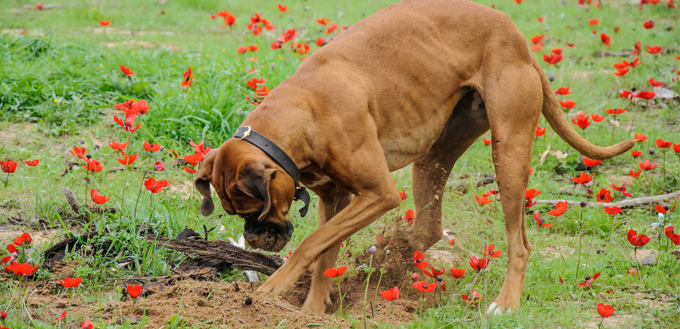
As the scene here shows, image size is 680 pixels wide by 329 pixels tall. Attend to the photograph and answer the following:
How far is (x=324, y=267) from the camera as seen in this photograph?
3.44 metres

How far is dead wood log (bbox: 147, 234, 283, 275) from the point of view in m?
3.38

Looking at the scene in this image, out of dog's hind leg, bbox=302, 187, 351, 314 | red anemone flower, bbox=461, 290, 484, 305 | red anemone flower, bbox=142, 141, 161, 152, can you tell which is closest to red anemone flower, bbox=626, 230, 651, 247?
red anemone flower, bbox=461, 290, 484, 305

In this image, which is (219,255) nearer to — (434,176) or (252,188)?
(252,188)

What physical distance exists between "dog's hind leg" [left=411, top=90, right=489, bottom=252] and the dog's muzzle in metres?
1.20

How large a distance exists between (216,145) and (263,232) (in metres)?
2.24

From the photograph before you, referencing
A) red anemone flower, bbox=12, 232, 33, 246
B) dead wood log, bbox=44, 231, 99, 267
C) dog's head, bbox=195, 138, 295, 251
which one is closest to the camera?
red anemone flower, bbox=12, 232, 33, 246

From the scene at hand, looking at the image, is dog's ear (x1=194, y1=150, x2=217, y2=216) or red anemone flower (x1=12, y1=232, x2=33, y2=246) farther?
dog's ear (x1=194, y1=150, x2=217, y2=216)

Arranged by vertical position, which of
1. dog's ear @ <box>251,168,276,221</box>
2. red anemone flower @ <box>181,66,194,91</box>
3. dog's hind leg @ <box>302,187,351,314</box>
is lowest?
dog's hind leg @ <box>302,187,351,314</box>

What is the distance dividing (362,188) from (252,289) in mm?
836

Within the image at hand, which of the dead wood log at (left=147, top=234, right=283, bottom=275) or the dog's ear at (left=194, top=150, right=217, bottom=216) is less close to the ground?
the dog's ear at (left=194, top=150, right=217, bottom=216)

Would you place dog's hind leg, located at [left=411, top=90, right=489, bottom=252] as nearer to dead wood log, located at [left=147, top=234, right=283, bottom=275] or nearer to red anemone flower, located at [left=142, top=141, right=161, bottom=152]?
dead wood log, located at [left=147, top=234, right=283, bottom=275]

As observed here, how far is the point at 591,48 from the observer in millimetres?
8203

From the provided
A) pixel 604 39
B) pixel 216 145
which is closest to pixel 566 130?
pixel 216 145

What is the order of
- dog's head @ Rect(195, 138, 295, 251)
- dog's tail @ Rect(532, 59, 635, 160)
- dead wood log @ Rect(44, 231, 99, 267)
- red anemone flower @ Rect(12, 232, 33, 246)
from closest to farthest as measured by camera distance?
red anemone flower @ Rect(12, 232, 33, 246), dog's head @ Rect(195, 138, 295, 251), dead wood log @ Rect(44, 231, 99, 267), dog's tail @ Rect(532, 59, 635, 160)
